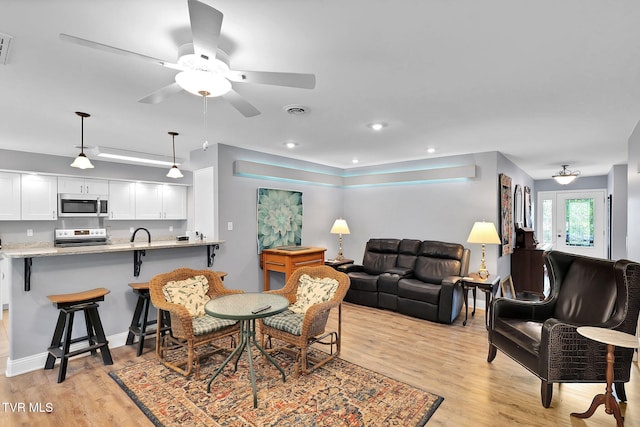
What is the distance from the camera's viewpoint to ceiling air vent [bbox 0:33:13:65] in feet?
5.78

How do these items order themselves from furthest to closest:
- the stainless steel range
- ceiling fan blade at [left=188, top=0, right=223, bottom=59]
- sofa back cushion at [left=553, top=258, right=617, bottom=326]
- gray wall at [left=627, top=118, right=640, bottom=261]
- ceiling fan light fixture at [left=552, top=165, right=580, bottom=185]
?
1. ceiling fan light fixture at [left=552, top=165, right=580, bottom=185]
2. the stainless steel range
3. gray wall at [left=627, top=118, right=640, bottom=261]
4. sofa back cushion at [left=553, top=258, right=617, bottom=326]
5. ceiling fan blade at [left=188, top=0, right=223, bottom=59]

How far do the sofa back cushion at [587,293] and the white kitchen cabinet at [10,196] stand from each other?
7.23m

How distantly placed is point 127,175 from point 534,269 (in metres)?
7.77

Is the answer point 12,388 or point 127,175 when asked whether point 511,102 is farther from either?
point 127,175

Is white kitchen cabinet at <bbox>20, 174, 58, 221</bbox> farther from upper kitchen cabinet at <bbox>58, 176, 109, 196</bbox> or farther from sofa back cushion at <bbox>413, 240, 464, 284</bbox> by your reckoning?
sofa back cushion at <bbox>413, 240, 464, 284</bbox>

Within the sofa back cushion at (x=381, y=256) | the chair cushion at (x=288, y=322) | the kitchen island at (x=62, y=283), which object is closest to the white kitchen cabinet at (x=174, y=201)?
the kitchen island at (x=62, y=283)

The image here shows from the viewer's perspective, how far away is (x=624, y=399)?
2.37 m

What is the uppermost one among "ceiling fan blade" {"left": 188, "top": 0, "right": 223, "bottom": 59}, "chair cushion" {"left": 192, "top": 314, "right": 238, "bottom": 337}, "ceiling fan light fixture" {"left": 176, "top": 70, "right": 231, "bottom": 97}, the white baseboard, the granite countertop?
"ceiling fan blade" {"left": 188, "top": 0, "right": 223, "bottom": 59}

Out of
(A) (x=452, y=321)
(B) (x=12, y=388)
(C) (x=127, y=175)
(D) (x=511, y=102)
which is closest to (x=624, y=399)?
(A) (x=452, y=321)

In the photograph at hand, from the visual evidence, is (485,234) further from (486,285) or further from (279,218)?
(279,218)

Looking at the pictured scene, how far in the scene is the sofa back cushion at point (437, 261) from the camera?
4.59 metres

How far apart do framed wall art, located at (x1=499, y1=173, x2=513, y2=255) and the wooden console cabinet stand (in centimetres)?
37

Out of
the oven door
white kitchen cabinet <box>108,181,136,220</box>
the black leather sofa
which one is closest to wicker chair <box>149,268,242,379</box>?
the black leather sofa

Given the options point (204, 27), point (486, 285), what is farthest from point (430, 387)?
point (204, 27)
